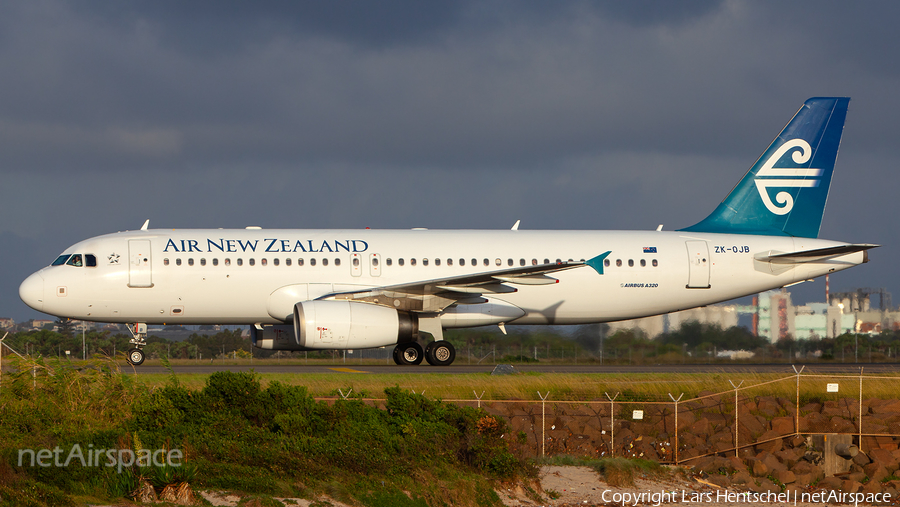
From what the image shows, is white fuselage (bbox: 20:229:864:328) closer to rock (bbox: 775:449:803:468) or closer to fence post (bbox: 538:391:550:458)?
fence post (bbox: 538:391:550:458)

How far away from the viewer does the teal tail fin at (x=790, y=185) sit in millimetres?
25172

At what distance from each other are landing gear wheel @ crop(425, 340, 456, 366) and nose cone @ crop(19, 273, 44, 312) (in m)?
9.29

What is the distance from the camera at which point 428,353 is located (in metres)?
21.9

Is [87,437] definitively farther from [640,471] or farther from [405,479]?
[640,471]

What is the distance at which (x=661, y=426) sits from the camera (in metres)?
16.6

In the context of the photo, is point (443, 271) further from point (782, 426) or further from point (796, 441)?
point (796, 441)

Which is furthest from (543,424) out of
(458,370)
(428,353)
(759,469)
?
(428,353)

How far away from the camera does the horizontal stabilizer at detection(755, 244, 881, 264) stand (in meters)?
22.8

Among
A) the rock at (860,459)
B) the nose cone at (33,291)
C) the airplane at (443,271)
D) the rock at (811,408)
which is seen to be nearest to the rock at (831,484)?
the rock at (860,459)

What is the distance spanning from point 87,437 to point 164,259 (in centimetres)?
1094

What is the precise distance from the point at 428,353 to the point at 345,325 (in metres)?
3.02

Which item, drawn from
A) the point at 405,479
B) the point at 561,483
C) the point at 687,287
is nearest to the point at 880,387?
the point at 687,287

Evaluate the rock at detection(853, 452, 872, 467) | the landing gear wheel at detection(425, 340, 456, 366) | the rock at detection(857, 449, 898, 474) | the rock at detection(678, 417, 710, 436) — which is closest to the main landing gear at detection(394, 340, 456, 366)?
the landing gear wheel at detection(425, 340, 456, 366)

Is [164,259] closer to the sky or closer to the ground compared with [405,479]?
closer to the sky
